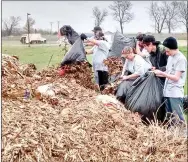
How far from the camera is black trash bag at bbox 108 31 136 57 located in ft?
Answer: 22.2

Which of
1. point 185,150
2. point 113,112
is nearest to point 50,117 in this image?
point 113,112

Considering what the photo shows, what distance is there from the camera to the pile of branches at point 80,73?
5934 millimetres

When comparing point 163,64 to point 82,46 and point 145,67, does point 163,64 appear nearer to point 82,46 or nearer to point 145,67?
point 145,67

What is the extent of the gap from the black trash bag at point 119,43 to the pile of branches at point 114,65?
44 cm

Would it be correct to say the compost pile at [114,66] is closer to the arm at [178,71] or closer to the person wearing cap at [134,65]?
the person wearing cap at [134,65]

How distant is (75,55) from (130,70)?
1.14 metres

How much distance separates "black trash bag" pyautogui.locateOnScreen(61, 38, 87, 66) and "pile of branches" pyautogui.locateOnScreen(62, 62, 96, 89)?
10cm

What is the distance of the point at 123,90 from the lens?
17.7ft

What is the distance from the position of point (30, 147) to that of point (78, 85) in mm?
2459

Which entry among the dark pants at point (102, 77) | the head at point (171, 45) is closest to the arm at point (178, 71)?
the head at point (171, 45)

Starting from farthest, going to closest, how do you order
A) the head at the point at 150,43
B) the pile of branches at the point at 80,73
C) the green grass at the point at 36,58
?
1. the green grass at the point at 36,58
2. the pile of branches at the point at 80,73
3. the head at the point at 150,43

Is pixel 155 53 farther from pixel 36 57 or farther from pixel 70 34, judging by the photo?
pixel 36 57

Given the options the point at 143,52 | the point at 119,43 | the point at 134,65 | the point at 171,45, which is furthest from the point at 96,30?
the point at 171,45

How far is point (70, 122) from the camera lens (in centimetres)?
382
